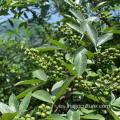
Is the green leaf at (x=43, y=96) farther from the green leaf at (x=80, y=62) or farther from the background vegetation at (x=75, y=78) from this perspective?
the green leaf at (x=80, y=62)

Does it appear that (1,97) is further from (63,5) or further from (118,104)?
(118,104)

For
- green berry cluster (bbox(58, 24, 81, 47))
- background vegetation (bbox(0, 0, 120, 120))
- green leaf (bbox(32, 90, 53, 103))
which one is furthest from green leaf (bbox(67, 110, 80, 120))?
green berry cluster (bbox(58, 24, 81, 47))

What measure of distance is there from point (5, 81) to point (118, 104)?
1.76m

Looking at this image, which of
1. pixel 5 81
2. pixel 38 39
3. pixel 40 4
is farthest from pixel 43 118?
pixel 38 39

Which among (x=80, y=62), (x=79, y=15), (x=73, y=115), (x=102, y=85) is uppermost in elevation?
(x=79, y=15)

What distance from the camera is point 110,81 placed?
4.40 feet

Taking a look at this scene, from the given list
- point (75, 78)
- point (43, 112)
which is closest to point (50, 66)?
point (75, 78)

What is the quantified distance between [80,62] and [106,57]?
222mm

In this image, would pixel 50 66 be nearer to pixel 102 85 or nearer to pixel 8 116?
pixel 102 85

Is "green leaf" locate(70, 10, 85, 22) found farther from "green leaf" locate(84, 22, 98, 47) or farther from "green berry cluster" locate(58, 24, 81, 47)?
"green leaf" locate(84, 22, 98, 47)

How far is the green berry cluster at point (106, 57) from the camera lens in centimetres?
151

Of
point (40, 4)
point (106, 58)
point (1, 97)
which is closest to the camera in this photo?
point (106, 58)

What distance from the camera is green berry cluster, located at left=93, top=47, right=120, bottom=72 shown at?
151cm

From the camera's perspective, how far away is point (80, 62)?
1.39 meters
